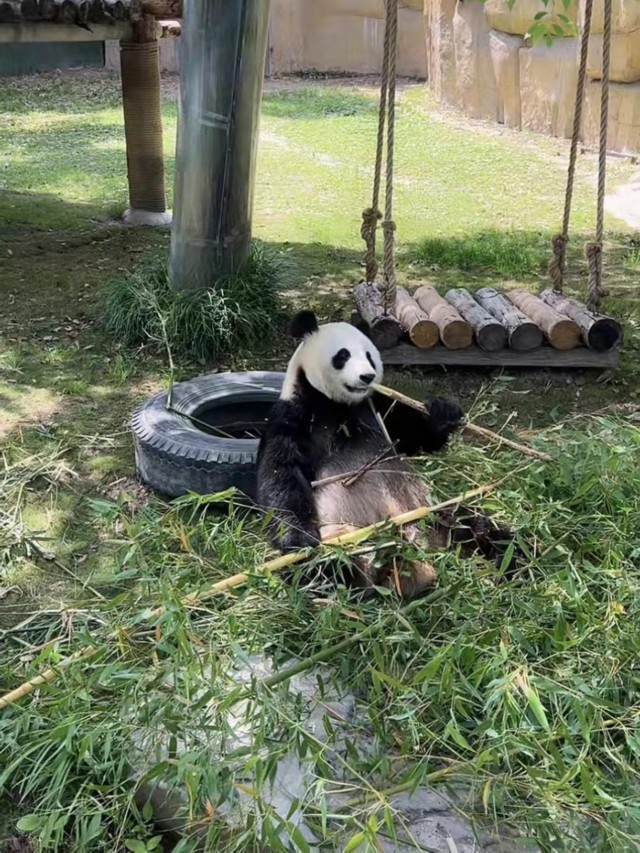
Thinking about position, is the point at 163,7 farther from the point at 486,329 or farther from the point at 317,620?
the point at 317,620

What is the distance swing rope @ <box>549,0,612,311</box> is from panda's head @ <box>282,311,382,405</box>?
5.65 feet

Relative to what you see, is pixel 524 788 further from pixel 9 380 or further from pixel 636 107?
pixel 636 107

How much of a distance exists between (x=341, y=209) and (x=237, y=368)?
3.72 m

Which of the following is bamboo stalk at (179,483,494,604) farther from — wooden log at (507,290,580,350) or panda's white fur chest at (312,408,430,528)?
wooden log at (507,290,580,350)

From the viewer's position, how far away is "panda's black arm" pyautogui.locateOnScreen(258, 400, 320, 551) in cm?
283

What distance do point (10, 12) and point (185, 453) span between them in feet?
13.2

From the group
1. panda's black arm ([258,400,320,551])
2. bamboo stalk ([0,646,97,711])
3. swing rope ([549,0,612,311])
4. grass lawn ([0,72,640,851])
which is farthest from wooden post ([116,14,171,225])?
bamboo stalk ([0,646,97,711])

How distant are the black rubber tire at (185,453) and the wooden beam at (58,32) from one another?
3483 mm

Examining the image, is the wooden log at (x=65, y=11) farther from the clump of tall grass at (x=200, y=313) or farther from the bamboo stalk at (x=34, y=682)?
the bamboo stalk at (x=34, y=682)

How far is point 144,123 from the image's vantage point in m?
7.34

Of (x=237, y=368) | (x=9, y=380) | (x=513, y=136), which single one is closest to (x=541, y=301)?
(x=237, y=368)

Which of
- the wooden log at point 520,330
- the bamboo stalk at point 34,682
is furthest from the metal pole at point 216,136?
the bamboo stalk at point 34,682

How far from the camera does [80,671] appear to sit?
2.49 meters

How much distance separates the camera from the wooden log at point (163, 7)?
21.7 feet
